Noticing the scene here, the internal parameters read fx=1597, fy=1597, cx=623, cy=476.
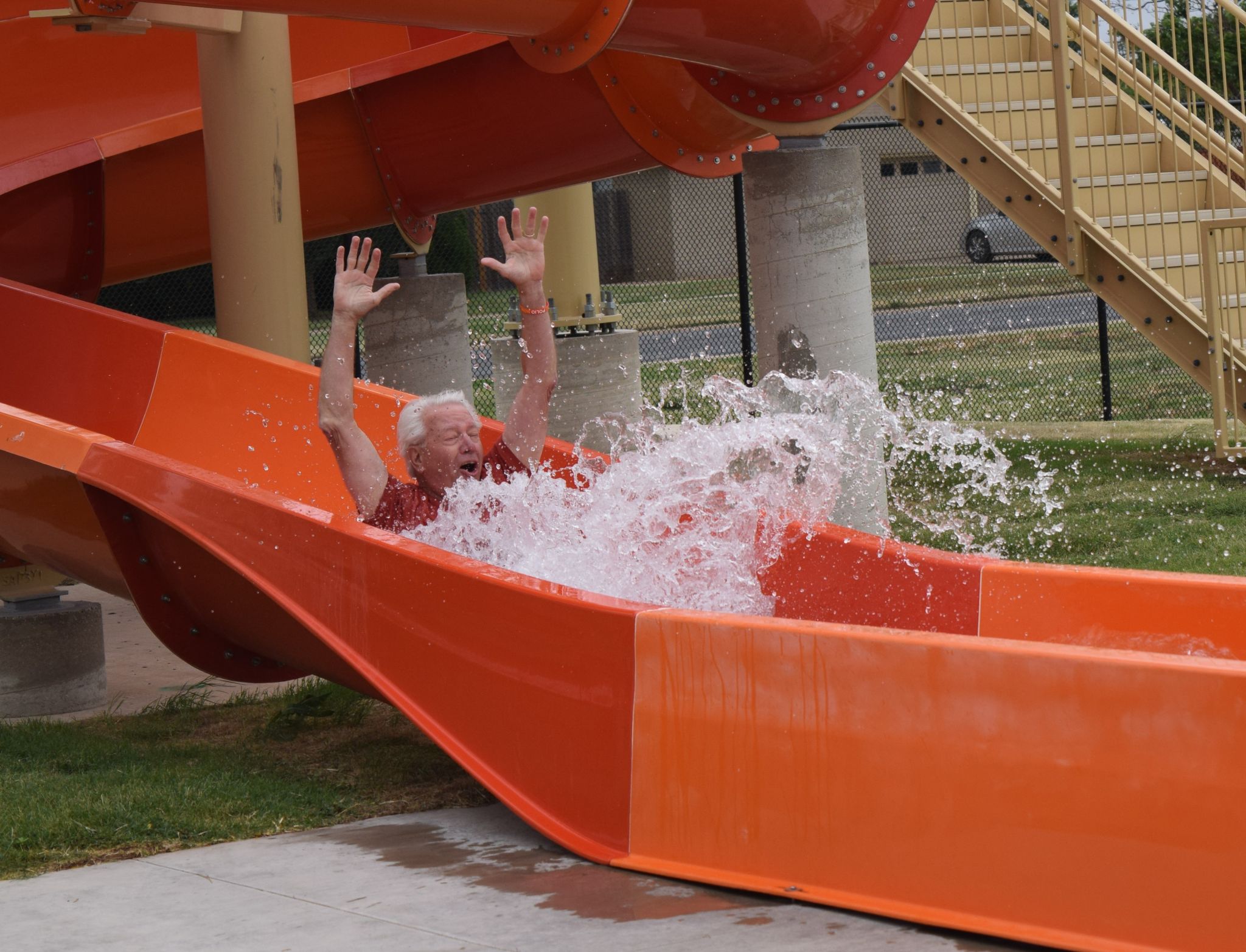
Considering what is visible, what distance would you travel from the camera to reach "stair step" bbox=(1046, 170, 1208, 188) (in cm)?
907

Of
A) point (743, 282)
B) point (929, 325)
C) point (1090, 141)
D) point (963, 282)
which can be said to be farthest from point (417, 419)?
point (963, 282)

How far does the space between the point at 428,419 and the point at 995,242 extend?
21553mm

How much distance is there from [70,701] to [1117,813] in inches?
152

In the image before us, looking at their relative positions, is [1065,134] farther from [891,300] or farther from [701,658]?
[891,300]

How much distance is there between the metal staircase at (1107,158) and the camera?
28.8 feet

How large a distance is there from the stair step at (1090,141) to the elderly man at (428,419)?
5.05m

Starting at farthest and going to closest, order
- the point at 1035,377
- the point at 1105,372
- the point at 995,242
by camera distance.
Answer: the point at 995,242
the point at 1035,377
the point at 1105,372

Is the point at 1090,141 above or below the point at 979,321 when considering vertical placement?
above

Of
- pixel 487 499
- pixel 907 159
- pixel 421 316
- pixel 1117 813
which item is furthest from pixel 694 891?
pixel 907 159

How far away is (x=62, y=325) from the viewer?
676 cm

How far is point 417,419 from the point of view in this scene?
4.76m

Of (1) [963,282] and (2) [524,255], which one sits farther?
(1) [963,282]

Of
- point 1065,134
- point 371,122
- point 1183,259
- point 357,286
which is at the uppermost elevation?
point 371,122

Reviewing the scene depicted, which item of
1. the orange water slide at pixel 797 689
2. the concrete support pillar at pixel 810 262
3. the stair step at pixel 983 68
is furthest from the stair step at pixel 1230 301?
the orange water slide at pixel 797 689
